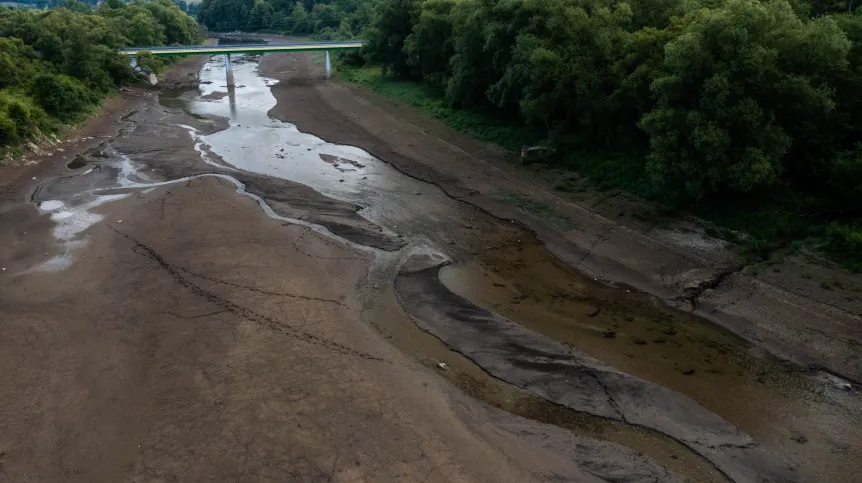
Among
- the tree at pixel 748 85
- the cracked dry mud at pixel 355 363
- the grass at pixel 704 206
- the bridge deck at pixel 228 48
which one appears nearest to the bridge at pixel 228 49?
the bridge deck at pixel 228 48

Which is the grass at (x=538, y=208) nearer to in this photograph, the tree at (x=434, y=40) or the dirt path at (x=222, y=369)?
the dirt path at (x=222, y=369)

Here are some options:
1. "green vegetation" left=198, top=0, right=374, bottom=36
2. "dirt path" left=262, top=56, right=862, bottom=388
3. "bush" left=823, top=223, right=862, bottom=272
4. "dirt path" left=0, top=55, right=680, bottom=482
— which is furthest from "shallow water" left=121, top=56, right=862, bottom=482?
"green vegetation" left=198, top=0, right=374, bottom=36

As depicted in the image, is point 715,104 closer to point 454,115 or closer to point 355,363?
point 355,363

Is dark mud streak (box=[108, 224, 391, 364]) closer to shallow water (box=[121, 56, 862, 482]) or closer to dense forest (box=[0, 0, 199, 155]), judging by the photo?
shallow water (box=[121, 56, 862, 482])

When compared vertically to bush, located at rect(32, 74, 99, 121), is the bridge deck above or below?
above

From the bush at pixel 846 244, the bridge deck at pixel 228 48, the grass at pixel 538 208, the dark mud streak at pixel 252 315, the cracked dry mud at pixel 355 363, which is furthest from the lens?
the bridge deck at pixel 228 48
